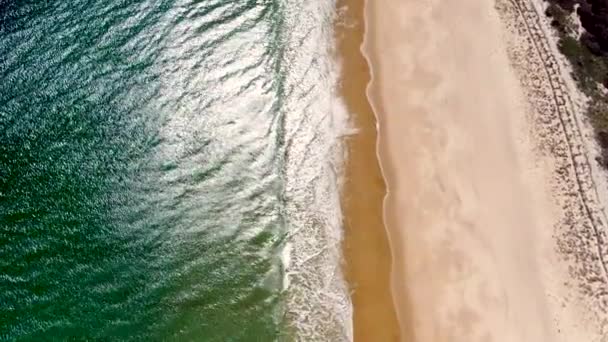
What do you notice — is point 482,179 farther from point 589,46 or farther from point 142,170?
point 142,170

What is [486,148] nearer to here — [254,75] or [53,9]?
[254,75]

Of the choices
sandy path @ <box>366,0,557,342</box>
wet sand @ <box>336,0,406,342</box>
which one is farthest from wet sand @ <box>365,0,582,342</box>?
wet sand @ <box>336,0,406,342</box>

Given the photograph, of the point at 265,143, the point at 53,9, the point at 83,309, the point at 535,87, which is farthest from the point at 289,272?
the point at 53,9

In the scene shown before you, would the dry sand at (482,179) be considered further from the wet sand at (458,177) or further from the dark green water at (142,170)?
the dark green water at (142,170)

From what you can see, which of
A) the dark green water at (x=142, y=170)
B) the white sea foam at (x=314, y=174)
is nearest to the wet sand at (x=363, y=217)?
the white sea foam at (x=314, y=174)

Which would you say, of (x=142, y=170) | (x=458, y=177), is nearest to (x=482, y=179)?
(x=458, y=177)

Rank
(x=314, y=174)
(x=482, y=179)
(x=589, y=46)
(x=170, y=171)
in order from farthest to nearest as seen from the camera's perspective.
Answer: (x=589, y=46), (x=170, y=171), (x=314, y=174), (x=482, y=179)
